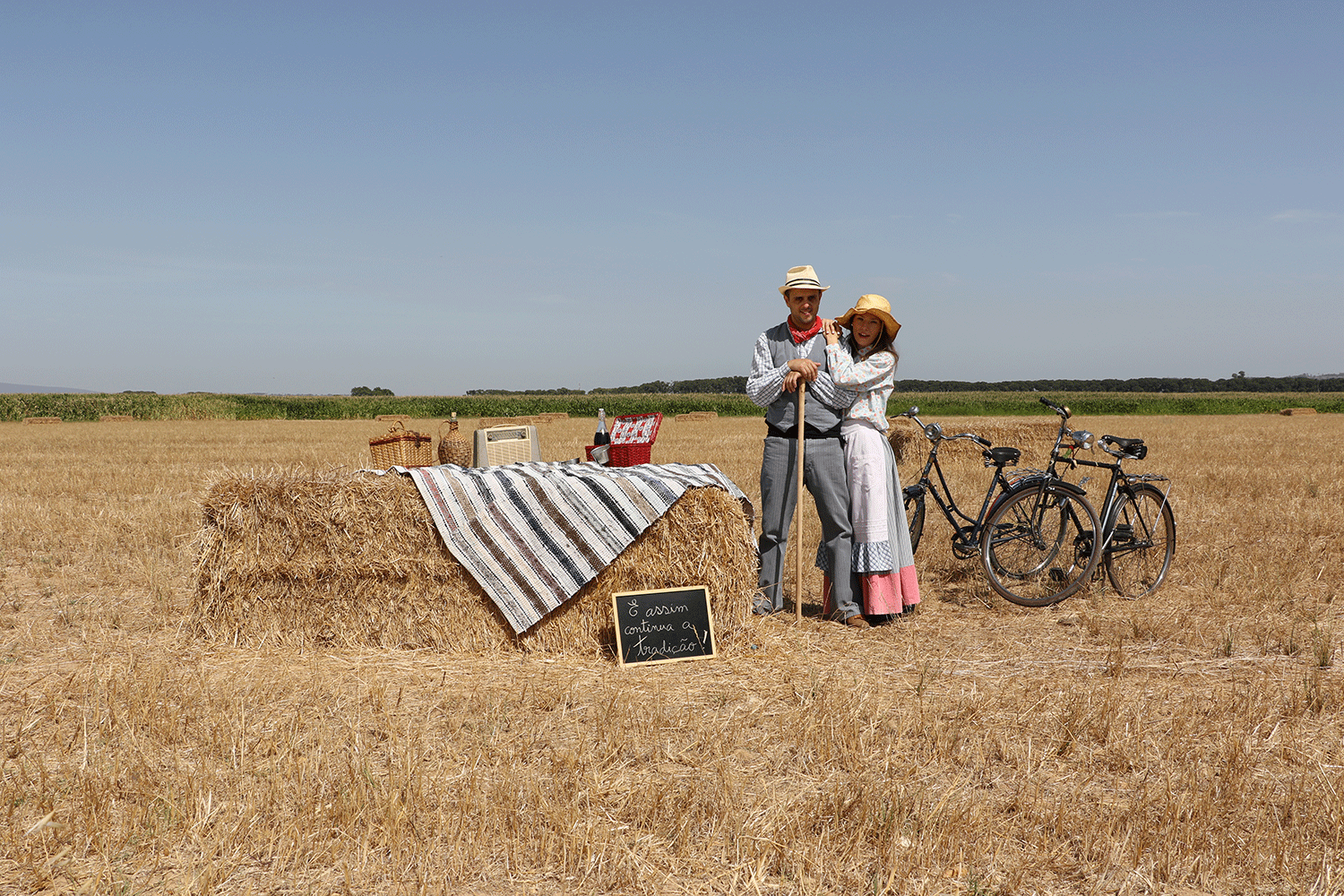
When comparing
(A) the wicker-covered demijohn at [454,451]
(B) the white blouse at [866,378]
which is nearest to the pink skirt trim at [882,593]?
(B) the white blouse at [866,378]

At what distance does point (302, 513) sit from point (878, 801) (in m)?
3.98

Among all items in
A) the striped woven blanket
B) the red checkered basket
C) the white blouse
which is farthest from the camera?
→ the red checkered basket

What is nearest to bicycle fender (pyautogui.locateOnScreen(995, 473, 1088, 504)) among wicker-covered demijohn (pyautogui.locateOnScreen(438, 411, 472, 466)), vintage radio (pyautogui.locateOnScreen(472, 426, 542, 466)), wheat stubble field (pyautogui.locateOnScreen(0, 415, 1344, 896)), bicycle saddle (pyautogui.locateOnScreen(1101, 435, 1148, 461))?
bicycle saddle (pyautogui.locateOnScreen(1101, 435, 1148, 461))

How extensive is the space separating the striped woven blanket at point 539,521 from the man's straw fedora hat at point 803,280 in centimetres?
151

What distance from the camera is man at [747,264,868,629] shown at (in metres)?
6.35

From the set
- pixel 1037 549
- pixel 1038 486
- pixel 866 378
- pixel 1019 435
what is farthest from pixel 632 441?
pixel 1019 435

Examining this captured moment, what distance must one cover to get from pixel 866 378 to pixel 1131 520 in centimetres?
292

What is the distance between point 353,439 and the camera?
2559 centimetres

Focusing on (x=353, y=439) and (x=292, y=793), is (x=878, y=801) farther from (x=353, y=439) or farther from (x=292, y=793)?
(x=353, y=439)

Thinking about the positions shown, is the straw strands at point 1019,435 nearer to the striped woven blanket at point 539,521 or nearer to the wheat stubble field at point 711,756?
the wheat stubble field at point 711,756

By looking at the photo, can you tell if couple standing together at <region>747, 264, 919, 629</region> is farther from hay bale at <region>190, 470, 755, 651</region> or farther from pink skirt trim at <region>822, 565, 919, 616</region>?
hay bale at <region>190, 470, 755, 651</region>

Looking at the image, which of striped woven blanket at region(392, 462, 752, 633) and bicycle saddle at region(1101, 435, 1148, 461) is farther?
bicycle saddle at region(1101, 435, 1148, 461)

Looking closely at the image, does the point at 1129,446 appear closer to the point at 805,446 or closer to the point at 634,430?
the point at 805,446

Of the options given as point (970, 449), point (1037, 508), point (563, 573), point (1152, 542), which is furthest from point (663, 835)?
point (970, 449)
